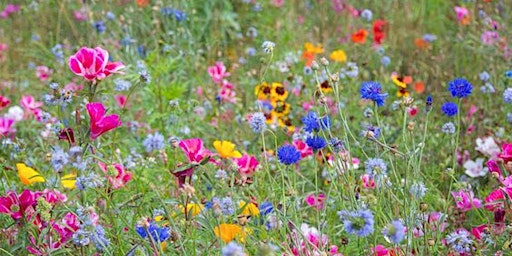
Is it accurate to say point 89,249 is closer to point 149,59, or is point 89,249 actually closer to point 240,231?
point 240,231

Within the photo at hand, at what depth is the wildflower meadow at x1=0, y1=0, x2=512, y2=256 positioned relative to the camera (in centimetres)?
162

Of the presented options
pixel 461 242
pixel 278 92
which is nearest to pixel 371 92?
pixel 461 242

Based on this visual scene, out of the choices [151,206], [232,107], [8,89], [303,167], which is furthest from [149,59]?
[151,206]

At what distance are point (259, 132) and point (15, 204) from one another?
1.80 ft

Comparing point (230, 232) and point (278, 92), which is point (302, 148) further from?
point (230, 232)

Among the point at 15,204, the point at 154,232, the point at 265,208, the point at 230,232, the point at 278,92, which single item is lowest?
the point at 15,204

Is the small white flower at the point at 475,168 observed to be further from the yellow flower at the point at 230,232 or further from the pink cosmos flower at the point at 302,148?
the yellow flower at the point at 230,232

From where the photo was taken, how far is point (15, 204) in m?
1.69

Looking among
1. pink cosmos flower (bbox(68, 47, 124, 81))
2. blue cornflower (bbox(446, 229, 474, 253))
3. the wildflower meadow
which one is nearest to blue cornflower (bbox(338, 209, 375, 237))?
the wildflower meadow

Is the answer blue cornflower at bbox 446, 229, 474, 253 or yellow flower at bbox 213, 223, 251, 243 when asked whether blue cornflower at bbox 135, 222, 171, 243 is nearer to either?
yellow flower at bbox 213, 223, 251, 243

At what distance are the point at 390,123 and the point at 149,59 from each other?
0.95 metres

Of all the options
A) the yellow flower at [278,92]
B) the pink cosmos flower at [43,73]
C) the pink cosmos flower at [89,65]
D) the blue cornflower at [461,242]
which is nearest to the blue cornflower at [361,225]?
the blue cornflower at [461,242]

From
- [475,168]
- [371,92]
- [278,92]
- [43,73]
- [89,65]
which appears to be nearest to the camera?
[371,92]

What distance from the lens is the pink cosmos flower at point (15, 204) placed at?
168cm
